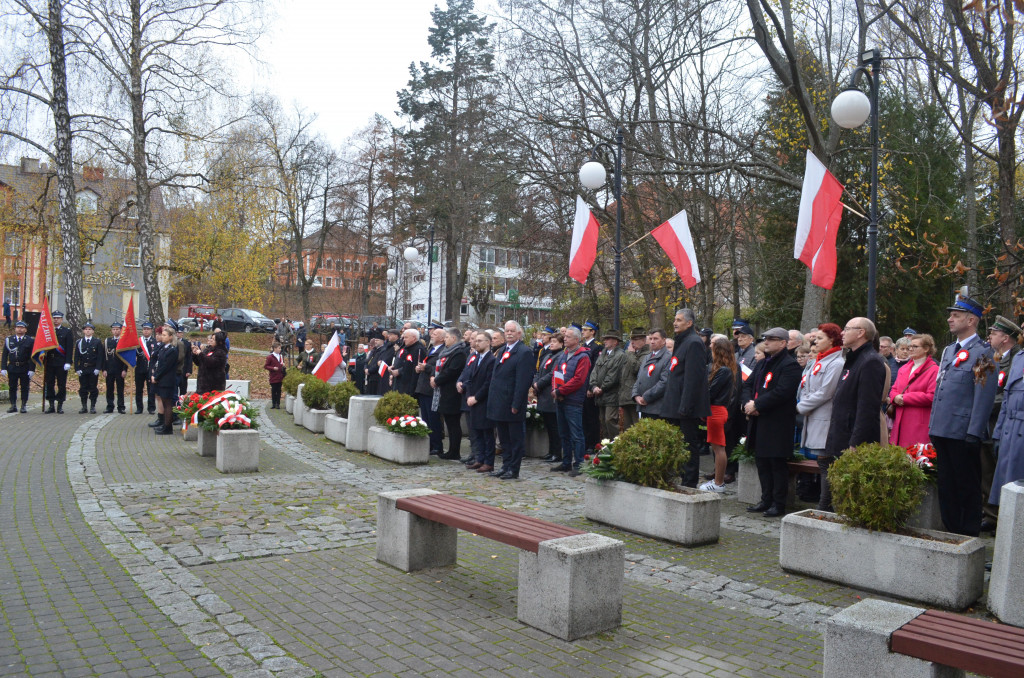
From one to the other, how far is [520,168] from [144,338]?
37.9 ft

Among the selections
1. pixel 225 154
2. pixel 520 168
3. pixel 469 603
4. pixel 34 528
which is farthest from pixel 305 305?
pixel 469 603

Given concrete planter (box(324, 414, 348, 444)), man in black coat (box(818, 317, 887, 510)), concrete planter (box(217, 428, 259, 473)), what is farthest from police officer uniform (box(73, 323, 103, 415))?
man in black coat (box(818, 317, 887, 510))

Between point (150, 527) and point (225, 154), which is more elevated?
point (225, 154)

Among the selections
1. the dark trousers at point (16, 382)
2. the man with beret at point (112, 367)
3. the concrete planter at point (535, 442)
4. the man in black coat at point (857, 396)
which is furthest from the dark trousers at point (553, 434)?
the dark trousers at point (16, 382)

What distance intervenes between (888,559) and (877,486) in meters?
0.53

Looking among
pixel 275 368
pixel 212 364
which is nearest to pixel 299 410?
pixel 212 364

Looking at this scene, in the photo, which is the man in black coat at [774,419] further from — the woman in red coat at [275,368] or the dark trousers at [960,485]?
the woman in red coat at [275,368]

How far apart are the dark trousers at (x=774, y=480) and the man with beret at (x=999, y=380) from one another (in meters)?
1.74

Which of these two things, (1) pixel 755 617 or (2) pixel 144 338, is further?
(2) pixel 144 338

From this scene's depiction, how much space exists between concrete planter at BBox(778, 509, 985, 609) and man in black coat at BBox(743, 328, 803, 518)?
1727 mm

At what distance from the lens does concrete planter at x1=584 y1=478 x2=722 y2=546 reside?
22.9ft

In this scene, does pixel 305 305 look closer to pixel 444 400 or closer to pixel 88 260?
pixel 88 260

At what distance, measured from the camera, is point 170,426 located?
1462 cm

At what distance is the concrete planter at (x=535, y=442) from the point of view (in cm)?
1285
